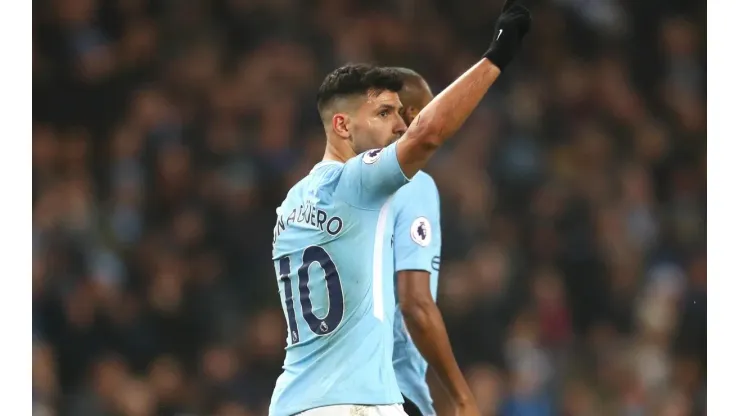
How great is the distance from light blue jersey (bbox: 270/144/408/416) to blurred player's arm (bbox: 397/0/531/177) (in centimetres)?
16

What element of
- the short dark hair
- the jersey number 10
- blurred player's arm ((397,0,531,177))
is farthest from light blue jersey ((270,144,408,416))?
the short dark hair

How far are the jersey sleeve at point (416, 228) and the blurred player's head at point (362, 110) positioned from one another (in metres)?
0.50

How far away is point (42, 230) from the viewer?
7.23 meters

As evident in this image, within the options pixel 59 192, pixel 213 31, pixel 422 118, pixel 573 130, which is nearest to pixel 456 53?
pixel 573 130

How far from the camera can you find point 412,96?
4645 mm

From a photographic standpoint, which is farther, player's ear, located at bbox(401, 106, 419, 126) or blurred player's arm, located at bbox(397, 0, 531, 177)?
player's ear, located at bbox(401, 106, 419, 126)

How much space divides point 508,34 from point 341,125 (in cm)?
70

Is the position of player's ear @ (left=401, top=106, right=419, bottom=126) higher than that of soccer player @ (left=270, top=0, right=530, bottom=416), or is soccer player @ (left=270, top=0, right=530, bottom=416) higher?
player's ear @ (left=401, top=106, right=419, bottom=126)

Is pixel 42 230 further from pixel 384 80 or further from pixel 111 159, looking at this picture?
pixel 384 80

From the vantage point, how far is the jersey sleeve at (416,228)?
14.0 ft

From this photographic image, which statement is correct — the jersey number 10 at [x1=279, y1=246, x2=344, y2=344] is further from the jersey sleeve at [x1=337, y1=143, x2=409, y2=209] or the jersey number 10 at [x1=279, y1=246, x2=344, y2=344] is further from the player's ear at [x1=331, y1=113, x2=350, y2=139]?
the player's ear at [x1=331, y1=113, x2=350, y2=139]

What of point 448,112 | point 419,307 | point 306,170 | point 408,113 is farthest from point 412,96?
point 306,170

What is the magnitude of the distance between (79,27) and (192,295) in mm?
2184

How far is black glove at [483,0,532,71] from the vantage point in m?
3.42
